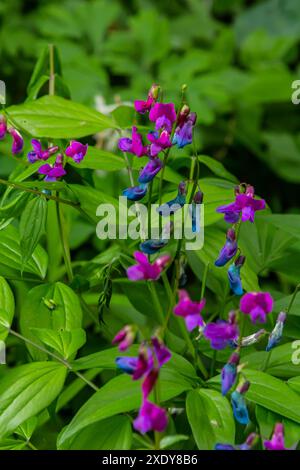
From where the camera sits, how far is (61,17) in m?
3.15

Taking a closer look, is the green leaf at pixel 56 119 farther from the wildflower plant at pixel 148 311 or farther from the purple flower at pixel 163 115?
the purple flower at pixel 163 115

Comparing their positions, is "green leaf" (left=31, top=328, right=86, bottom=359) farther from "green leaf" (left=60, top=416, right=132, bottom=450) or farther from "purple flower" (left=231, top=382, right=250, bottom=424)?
"purple flower" (left=231, top=382, right=250, bottom=424)

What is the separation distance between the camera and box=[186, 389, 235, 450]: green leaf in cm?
102

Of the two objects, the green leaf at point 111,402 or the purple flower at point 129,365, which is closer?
the purple flower at point 129,365

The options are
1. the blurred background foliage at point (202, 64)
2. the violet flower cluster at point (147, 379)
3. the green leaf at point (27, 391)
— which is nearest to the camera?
the violet flower cluster at point (147, 379)

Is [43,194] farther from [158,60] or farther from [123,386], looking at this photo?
[158,60]

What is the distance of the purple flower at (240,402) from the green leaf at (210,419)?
3cm

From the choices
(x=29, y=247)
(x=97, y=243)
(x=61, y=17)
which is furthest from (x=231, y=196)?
(x=61, y=17)

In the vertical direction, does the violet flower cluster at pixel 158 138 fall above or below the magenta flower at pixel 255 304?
above

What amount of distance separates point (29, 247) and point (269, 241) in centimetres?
50

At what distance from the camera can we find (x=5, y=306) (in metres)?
1.21

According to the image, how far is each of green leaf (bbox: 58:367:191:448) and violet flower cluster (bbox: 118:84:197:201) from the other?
0.87 ft

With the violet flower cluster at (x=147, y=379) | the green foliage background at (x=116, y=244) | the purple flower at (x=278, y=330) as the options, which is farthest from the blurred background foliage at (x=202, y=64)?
the violet flower cluster at (x=147, y=379)

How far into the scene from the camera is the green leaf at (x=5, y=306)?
3.89 ft
